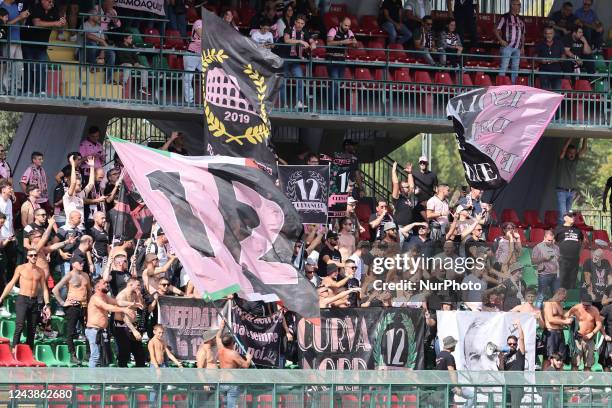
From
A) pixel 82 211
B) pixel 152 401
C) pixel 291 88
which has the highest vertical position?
pixel 291 88

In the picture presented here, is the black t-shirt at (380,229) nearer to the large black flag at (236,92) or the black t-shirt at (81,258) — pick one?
the large black flag at (236,92)

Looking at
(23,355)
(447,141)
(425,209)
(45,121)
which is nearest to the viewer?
(23,355)

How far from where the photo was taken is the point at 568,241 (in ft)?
93.6

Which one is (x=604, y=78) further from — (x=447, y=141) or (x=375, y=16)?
(x=447, y=141)

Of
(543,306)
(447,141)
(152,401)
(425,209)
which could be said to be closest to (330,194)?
(425,209)

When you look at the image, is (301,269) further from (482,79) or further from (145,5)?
(482,79)

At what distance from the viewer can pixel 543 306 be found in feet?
90.2

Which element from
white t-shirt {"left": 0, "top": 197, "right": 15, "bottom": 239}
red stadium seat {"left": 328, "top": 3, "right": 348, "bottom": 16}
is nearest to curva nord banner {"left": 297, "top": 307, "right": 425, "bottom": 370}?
white t-shirt {"left": 0, "top": 197, "right": 15, "bottom": 239}

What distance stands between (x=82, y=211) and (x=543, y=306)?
23.5 ft

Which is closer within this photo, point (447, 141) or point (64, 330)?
point (64, 330)

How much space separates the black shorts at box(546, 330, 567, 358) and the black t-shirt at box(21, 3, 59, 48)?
31.8 ft

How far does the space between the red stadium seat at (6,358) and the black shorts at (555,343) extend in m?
8.18

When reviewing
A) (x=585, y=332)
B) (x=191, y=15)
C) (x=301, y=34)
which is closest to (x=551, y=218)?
(x=301, y=34)

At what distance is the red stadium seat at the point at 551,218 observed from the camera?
114 feet
